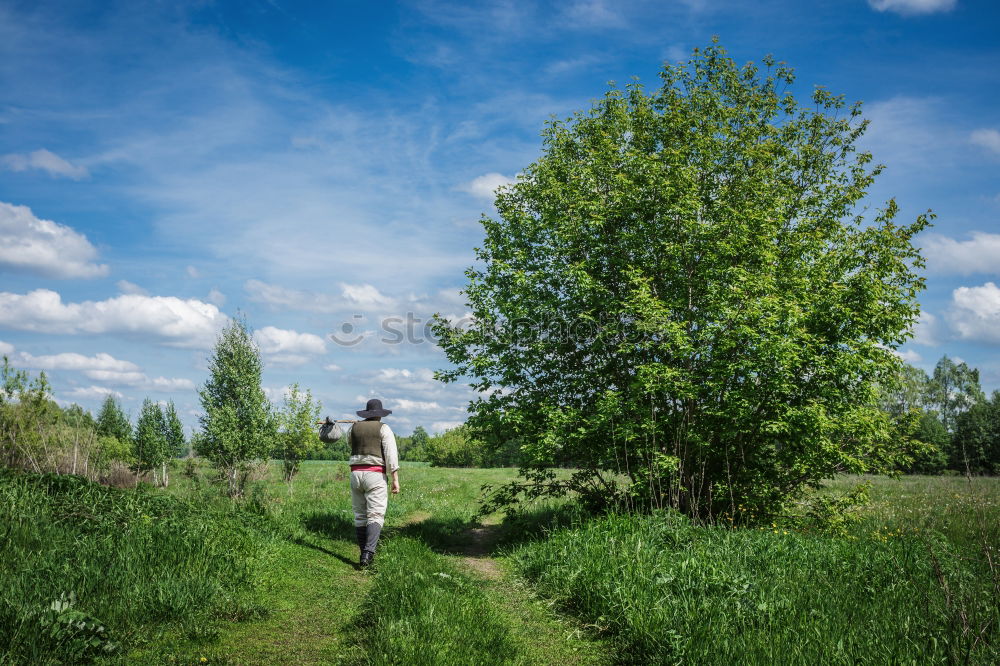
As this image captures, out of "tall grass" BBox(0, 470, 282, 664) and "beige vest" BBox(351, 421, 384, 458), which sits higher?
"beige vest" BBox(351, 421, 384, 458)

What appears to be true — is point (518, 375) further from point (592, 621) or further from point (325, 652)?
point (325, 652)

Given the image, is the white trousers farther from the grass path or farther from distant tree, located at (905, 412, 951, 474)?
distant tree, located at (905, 412, 951, 474)

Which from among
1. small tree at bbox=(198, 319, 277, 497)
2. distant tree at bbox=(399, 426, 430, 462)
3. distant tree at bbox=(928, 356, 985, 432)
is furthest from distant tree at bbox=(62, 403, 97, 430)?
distant tree at bbox=(928, 356, 985, 432)

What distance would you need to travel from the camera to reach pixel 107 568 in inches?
230

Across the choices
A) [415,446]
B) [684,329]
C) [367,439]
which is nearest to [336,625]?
[367,439]

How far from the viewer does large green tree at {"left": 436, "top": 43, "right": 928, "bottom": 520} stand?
1041cm

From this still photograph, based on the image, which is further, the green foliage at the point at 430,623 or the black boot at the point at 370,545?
the black boot at the point at 370,545

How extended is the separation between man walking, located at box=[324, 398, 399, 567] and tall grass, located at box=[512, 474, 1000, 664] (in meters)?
2.52

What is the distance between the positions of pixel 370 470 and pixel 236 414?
7.06 metres

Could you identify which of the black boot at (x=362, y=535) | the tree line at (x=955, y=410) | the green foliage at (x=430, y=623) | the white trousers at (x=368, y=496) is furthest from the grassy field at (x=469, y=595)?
the tree line at (x=955, y=410)

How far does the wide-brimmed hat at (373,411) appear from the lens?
34.1ft

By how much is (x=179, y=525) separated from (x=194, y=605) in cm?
205

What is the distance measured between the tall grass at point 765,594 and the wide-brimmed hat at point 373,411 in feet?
11.6

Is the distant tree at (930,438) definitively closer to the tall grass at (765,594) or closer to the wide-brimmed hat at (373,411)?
the tall grass at (765,594)
